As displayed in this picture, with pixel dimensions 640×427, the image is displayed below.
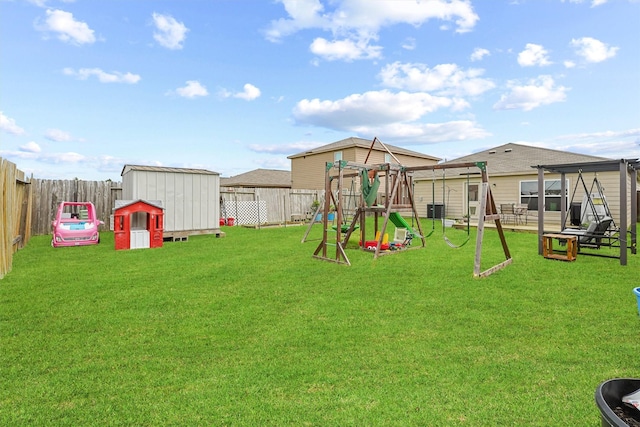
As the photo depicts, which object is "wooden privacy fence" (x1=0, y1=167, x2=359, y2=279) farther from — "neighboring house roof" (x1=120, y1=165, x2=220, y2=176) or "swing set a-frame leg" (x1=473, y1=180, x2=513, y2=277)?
"swing set a-frame leg" (x1=473, y1=180, x2=513, y2=277)

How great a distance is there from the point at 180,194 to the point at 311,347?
30.0 ft

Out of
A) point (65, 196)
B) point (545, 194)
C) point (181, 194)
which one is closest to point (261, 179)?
point (65, 196)

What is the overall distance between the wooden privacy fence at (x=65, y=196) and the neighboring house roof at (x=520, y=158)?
13.6 meters

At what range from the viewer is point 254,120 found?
15.2 m

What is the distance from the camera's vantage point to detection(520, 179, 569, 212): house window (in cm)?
1485

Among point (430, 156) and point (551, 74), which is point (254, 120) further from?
point (430, 156)

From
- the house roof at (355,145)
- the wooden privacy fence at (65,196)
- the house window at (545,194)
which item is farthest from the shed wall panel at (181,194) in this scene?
the house window at (545,194)

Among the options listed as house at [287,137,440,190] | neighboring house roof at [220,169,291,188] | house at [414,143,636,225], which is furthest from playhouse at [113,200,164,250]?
neighboring house roof at [220,169,291,188]

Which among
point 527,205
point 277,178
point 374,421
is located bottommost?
point 374,421

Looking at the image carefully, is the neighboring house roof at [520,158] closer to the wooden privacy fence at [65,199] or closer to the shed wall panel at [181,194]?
the wooden privacy fence at [65,199]

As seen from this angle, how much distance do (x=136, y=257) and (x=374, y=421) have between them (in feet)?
23.7

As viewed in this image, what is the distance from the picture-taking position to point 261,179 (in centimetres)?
3288

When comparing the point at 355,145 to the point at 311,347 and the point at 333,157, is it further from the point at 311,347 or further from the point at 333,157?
the point at 311,347

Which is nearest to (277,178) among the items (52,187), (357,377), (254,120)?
(254,120)
